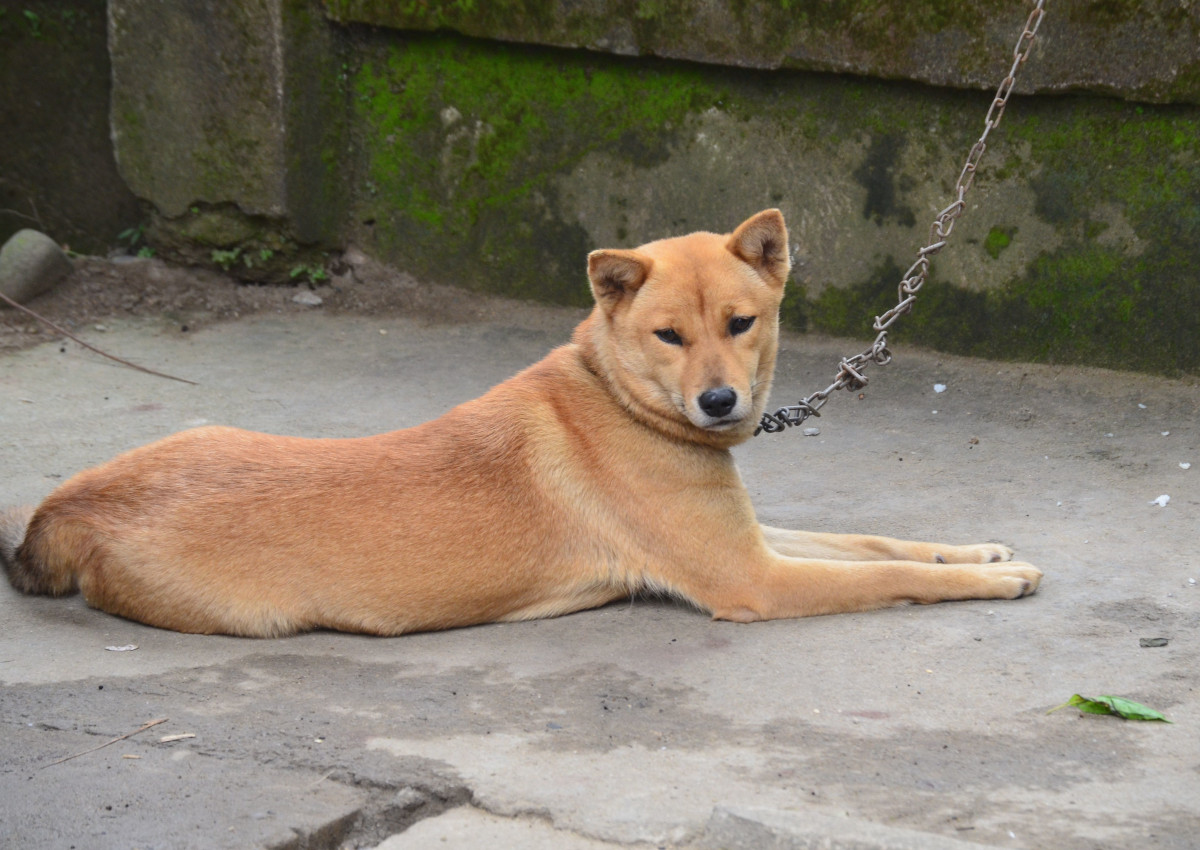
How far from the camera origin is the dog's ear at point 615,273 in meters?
3.98

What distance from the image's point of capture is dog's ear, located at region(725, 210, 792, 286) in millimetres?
4070

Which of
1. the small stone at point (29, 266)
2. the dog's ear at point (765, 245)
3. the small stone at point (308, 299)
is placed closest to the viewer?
the dog's ear at point (765, 245)

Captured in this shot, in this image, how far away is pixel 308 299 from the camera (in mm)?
7953

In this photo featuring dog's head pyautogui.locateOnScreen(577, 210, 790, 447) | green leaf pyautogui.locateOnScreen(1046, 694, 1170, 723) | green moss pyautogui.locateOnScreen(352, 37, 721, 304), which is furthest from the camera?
green moss pyautogui.locateOnScreen(352, 37, 721, 304)

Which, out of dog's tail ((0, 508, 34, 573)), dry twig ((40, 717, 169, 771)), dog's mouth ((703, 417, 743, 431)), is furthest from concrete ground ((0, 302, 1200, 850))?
dog's mouth ((703, 417, 743, 431))

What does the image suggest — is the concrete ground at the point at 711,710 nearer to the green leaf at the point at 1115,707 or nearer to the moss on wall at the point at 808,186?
the green leaf at the point at 1115,707

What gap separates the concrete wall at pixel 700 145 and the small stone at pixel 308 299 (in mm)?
249

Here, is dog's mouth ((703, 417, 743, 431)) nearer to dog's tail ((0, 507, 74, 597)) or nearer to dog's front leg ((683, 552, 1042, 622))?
dog's front leg ((683, 552, 1042, 622))

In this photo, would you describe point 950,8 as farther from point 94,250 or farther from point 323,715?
point 94,250

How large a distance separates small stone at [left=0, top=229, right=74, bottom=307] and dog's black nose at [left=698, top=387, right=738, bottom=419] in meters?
5.53

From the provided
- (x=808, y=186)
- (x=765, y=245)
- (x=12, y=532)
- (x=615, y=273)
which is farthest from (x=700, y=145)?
(x=12, y=532)

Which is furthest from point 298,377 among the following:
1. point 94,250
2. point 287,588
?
point 287,588

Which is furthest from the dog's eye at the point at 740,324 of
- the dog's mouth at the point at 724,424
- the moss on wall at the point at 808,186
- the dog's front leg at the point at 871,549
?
the moss on wall at the point at 808,186

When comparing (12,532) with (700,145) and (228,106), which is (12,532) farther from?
(700,145)
